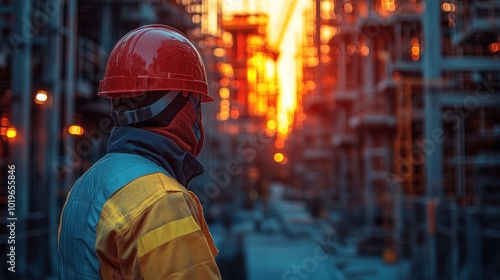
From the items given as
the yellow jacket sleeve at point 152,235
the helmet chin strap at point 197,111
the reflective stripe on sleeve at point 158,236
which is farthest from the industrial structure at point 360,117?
the reflective stripe on sleeve at point 158,236

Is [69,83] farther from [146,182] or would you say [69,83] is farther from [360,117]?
[360,117]

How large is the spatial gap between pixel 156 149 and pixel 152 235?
35 centimetres

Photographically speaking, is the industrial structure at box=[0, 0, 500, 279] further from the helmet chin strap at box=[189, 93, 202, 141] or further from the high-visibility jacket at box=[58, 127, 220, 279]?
the high-visibility jacket at box=[58, 127, 220, 279]

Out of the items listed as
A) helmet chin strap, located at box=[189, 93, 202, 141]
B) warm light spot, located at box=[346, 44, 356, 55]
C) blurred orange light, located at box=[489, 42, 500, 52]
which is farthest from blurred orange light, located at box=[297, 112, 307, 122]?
helmet chin strap, located at box=[189, 93, 202, 141]

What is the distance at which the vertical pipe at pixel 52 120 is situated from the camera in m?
9.83

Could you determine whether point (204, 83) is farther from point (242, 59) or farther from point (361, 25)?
point (242, 59)

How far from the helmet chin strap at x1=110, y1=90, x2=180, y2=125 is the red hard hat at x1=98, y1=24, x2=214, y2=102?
0.10 ft

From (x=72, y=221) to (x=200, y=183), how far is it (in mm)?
24020

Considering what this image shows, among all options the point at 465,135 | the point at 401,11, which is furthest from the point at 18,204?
the point at 401,11

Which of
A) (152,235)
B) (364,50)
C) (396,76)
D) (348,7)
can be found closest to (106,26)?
(396,76)

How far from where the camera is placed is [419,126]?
19.9 metres

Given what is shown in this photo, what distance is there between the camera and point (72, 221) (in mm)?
1840

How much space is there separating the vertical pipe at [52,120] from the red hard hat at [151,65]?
322 inches

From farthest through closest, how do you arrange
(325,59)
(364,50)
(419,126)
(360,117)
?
1. (325,59)
2. (364,50)
3. (360,117)
4. (419,126)
